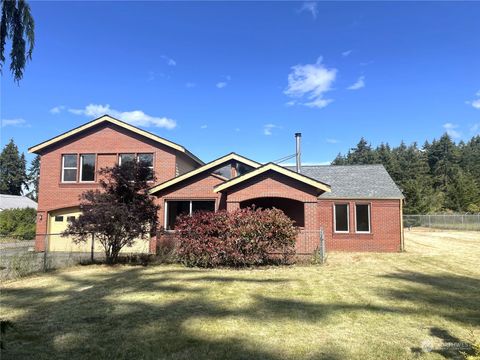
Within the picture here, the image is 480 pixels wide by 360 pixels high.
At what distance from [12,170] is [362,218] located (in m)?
81.8

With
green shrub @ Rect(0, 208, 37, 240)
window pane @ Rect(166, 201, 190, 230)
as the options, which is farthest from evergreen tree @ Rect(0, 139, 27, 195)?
window pane @ Rect(166, 201, 190, 230)

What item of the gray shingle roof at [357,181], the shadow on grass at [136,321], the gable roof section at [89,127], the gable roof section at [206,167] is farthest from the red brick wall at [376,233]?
the shadow on grass at [136,321]

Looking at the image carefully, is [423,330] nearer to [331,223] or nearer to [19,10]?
[19,10]

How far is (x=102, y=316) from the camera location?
280 inches

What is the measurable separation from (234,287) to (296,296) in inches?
68.2

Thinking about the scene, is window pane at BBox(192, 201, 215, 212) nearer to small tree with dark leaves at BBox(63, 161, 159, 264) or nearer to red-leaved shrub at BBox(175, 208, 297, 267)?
small tree with dark leaves at BBox(63, 161, 159, 264)

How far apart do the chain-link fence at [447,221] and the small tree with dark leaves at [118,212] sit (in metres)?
33.6

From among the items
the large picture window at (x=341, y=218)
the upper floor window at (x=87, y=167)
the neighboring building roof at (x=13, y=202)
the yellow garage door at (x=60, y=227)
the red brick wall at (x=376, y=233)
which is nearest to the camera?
the red brick wall at (x=376, y=233)

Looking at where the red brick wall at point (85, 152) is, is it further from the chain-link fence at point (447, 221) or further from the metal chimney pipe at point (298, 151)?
the chain-link fence at point (447, 221)

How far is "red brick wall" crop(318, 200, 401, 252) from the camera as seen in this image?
18938 millimetres

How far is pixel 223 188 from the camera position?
15.9m

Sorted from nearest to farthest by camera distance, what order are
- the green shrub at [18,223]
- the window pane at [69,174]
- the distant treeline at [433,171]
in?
the window pane at [69,174]
the green shrub at [18,223]
the distant treeline at [433,171]

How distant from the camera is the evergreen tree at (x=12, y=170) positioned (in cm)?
7938

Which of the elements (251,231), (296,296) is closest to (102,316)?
(296,296)
